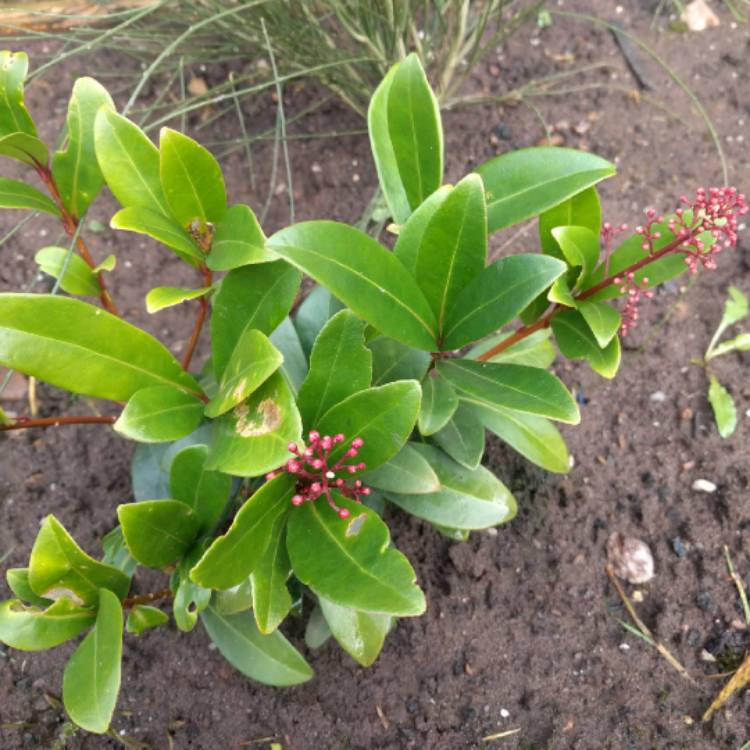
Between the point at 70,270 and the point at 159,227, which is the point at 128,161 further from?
the point at 70,270

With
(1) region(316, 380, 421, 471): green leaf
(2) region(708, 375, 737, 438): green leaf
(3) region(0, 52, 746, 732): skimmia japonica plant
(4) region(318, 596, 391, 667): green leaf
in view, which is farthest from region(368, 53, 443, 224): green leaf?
(2) region(708, 375, 737, 438): green leaf

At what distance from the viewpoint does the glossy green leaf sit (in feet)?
3.90

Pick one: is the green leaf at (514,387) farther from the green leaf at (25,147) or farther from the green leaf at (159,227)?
the green leaf at (25,147)

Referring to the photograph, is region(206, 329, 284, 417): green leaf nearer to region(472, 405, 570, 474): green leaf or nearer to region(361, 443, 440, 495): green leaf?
region(361, 443, 440, 495): green leaf

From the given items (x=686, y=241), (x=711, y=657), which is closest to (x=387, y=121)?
(x=686, y=241)

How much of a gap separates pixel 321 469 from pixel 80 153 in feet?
2.23

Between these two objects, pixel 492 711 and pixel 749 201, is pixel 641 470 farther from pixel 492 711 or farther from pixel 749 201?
pixel 749 201

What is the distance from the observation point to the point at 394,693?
5.06ft

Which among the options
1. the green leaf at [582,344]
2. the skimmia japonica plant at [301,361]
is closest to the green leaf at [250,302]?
the skimmia japonica plant at [301,361]

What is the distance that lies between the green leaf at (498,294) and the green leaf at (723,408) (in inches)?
34.9

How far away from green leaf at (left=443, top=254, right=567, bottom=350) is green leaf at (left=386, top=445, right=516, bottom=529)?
0.27m

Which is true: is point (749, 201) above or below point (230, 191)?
above

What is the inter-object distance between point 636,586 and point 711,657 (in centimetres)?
19

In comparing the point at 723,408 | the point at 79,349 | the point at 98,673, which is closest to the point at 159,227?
the point at 79,349
